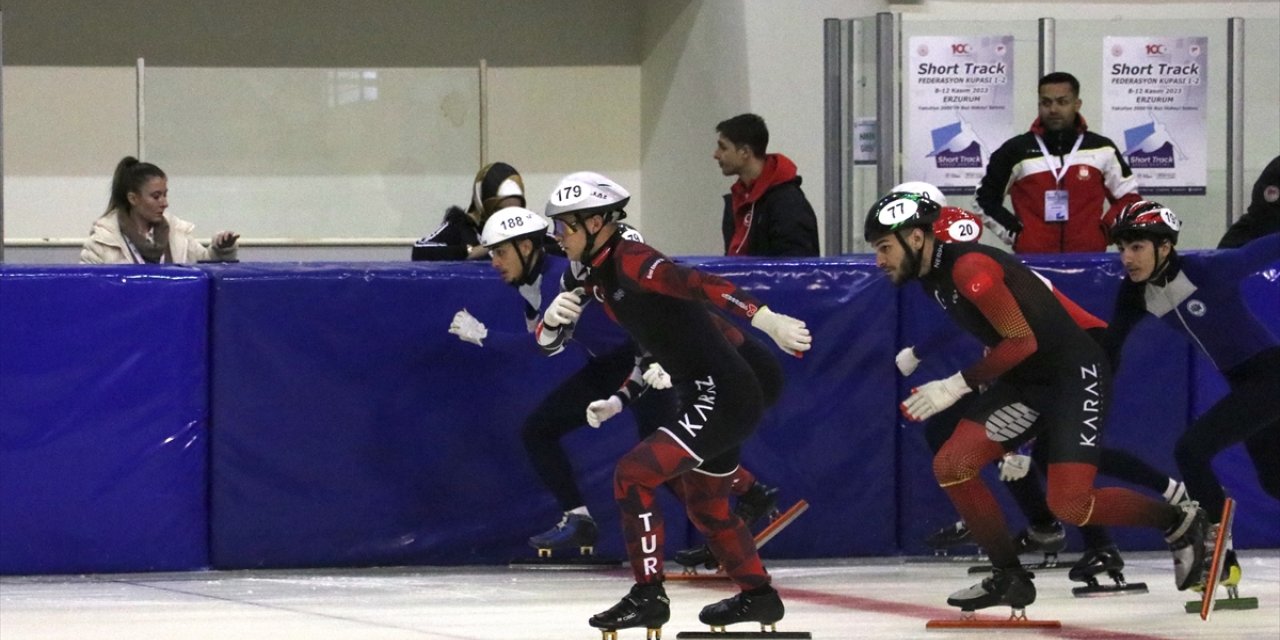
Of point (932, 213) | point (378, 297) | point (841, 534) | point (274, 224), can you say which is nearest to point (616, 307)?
point (932, 213)

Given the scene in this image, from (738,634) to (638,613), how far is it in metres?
0.41

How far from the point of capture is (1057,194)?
9.31 metres

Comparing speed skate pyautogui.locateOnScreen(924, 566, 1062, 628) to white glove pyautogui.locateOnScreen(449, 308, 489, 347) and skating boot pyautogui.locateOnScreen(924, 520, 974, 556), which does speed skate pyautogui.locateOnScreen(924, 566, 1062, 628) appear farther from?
white glove pyautogui.locateOnScreen(449, 308, 489, 347)

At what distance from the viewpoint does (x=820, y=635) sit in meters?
6.55

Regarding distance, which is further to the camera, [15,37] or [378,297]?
[15,37]

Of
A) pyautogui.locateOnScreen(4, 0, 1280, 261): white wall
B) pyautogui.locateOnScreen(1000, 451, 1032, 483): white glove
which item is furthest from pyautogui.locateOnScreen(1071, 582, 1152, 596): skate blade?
pyautogui.locateOnScreen(4, 0, 1280, 261): white wall

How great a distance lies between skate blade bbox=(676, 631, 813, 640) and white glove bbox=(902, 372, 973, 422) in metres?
0.82

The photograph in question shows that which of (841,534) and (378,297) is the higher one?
(378,297)

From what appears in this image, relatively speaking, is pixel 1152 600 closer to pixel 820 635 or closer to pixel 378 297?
pixel 820 635

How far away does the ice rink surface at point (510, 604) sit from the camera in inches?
263

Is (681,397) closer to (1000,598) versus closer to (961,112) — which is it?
(1000,598)

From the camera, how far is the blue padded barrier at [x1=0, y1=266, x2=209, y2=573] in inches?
315

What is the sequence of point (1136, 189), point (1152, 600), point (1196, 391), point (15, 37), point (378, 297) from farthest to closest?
point (15, 37)
point (1136, 189)
point (1196, 391)
point (378, 297)
point (1152, 600)

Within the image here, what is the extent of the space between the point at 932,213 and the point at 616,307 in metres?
1.11
